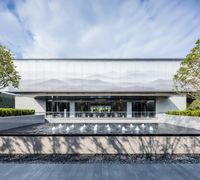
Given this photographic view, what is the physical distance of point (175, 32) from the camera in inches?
727

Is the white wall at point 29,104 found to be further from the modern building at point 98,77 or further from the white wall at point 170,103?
the white wall at point 170,103

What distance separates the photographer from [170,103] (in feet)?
95.9

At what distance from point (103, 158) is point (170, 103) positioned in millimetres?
25320

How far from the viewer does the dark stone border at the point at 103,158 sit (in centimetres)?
644

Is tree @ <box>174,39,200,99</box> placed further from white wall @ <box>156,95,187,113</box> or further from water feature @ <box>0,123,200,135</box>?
white wall @ <box>156,95,187,113</box>

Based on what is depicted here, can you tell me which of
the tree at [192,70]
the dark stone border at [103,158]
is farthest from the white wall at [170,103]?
the dark stone border at [103,158]

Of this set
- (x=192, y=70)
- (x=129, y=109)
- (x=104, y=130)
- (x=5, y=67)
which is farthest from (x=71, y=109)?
(x=192, y=70)

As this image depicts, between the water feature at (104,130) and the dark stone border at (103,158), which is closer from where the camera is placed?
the dark stone border at (103,158)

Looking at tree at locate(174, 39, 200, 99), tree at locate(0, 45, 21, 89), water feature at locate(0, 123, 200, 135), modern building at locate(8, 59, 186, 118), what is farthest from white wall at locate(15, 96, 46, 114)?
tree at locate(174, 39, 200, 99)

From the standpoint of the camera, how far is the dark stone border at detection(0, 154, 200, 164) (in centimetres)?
644

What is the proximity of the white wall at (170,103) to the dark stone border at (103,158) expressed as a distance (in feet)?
76.2

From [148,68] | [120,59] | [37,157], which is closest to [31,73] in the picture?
[120,59]

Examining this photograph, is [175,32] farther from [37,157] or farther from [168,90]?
[37,157]

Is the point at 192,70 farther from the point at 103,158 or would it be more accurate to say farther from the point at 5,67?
the point at 5,67
